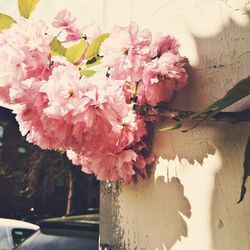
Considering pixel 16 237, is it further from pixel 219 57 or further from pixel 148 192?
pixel 219 57

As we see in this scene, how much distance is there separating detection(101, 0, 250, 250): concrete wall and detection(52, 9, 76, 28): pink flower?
32 centimetres

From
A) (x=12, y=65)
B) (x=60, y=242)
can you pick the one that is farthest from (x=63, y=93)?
(x=60, y=242)

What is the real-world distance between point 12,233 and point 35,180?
24.1 ft

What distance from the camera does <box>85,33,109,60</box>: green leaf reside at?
136cm

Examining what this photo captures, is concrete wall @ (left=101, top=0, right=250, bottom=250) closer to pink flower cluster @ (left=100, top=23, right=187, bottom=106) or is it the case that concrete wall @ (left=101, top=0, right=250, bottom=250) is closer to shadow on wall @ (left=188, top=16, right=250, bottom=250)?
shadow on wall @ (left=188, top=16, right=250, bottom=250)

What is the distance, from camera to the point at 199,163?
1290 millimetres

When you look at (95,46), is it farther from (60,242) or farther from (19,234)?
(19,234)

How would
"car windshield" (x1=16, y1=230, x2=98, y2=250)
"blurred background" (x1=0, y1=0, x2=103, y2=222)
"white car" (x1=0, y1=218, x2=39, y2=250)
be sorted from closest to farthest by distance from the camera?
"car windshield" (x1=16, y1=230, x2=98, y2=250) → "white car" (x1=0, y1=218, x2=39, y2=250) → "blurred background" (x1=0, y1=0, x2=103, y2=222)

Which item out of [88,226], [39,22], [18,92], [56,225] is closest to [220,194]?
[18,92]

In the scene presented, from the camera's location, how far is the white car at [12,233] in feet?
16.4

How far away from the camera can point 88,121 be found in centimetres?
105

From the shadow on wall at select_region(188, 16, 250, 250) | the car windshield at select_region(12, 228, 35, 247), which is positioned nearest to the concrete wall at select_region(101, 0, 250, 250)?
the shadow on wall at select_region(188, 16, 250, 250)

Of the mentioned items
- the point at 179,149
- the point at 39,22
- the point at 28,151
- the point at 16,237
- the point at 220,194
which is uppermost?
the point at 28,151

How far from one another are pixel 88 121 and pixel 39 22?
0.42m
